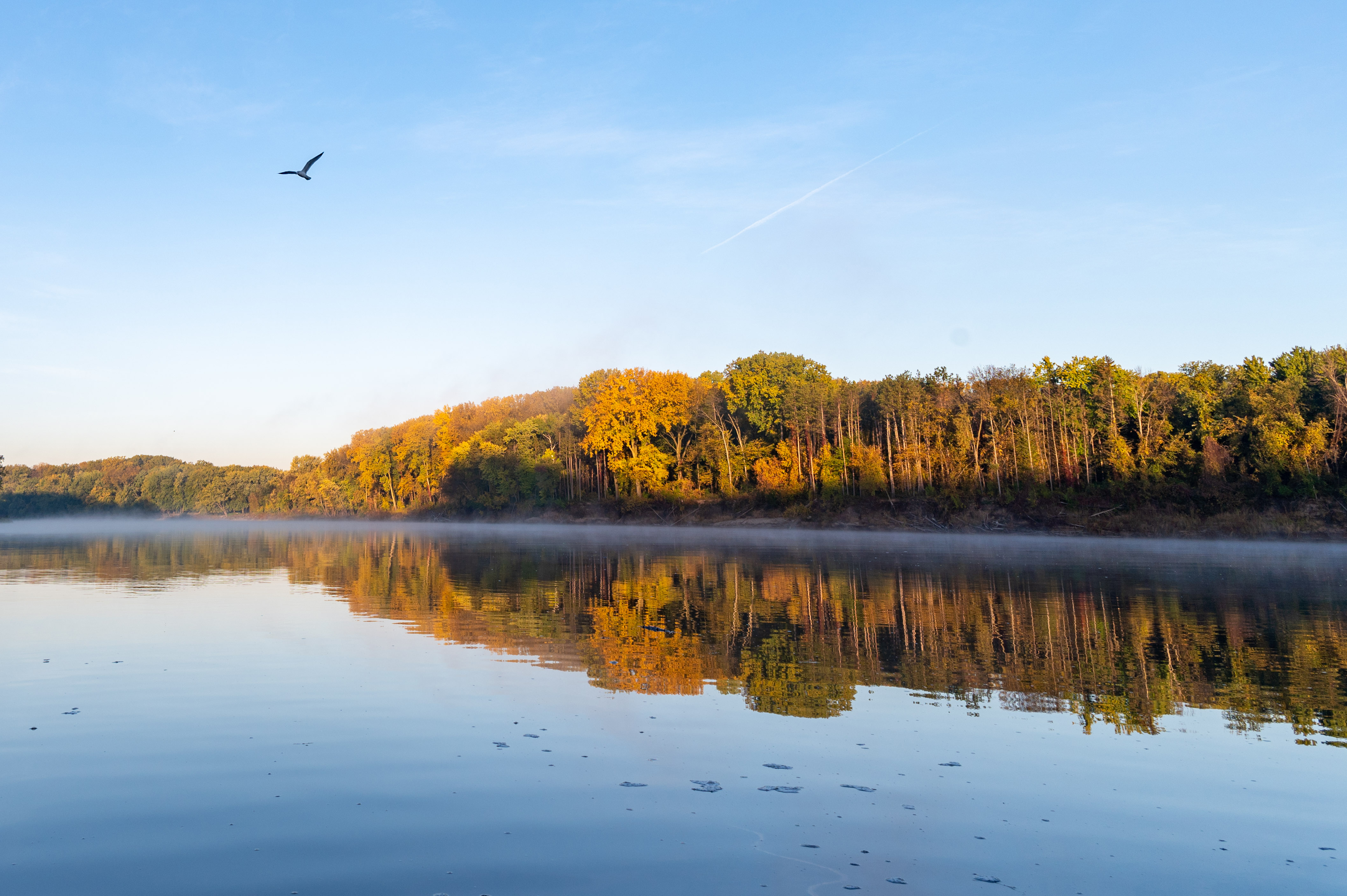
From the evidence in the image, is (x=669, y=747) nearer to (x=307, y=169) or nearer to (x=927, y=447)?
(x=307, y=169)

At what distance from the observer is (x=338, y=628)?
645 inches

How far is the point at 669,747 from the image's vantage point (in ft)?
27.3

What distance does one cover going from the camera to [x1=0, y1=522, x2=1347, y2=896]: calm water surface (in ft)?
18.3

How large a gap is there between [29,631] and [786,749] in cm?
1531

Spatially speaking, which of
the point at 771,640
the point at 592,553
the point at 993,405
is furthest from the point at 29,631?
the point at 993,405

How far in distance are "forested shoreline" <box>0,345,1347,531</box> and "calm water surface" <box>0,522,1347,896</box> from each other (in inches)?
1853

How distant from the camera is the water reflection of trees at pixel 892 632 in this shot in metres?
11.0

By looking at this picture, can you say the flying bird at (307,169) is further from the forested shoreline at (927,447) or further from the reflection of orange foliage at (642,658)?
the forested shoreline at (927,447)

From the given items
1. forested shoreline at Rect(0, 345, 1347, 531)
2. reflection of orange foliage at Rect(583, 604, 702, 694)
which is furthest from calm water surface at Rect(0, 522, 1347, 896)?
forested shoreline at Rect(0, 345, 1347, 531)

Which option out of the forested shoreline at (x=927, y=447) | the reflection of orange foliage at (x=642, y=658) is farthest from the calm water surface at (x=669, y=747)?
the forested shoreline at (x=927, y=447)

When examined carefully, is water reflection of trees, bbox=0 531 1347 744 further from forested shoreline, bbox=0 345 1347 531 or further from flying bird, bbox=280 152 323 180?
forested shoreline, bbox=0 345 1347 531

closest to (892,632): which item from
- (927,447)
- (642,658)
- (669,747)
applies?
(642,658)

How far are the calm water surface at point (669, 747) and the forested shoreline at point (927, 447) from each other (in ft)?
154

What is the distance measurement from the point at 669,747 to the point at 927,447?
71.5 meters
